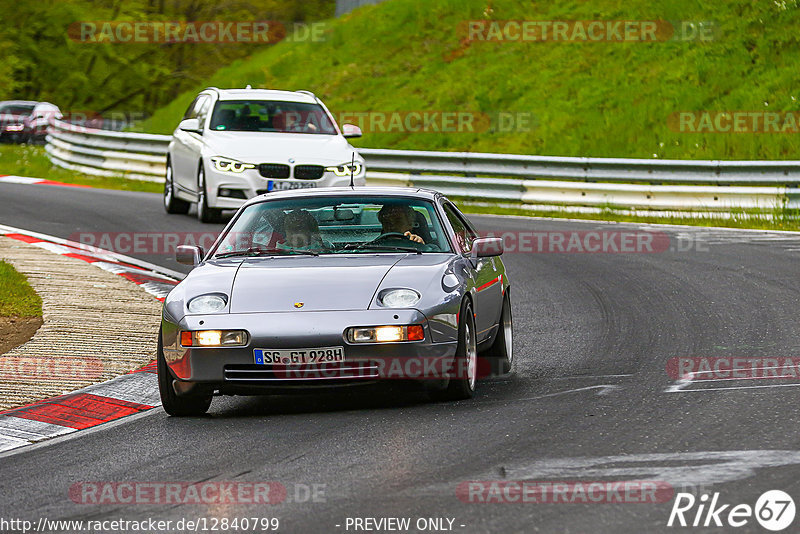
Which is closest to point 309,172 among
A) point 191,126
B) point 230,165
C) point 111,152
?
point 230,165

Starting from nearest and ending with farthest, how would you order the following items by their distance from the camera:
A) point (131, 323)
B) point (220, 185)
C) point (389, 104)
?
point (131, 323)
point (220, 185)
point (389, 104)

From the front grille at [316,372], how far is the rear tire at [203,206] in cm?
1107

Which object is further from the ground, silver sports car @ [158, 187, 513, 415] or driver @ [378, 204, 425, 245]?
driver @ [378, 204, 425, 245]

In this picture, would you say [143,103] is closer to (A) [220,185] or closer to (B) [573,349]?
(A) [220,185]

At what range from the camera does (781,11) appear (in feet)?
95.8

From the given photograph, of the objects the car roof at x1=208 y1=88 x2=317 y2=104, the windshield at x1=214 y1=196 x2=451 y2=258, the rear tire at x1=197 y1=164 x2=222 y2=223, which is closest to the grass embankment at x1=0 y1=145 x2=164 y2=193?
the car roof at x1=208 y1=88 x2=317 y2=104

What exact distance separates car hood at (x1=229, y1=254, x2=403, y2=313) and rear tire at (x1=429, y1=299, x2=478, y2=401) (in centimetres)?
55

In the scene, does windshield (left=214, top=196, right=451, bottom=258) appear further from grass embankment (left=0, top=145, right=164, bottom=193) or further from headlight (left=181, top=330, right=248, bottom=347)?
grass embankment (left=0, top=145, right=164, bottom=193)

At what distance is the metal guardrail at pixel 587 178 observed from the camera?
69.2 feet

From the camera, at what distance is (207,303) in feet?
26.6

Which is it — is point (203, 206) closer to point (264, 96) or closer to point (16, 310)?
point (264, 96)

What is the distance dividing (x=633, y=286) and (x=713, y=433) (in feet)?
22.7

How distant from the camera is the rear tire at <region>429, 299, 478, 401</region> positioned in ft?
26.6

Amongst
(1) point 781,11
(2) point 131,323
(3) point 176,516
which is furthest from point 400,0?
(3) point 176,516
